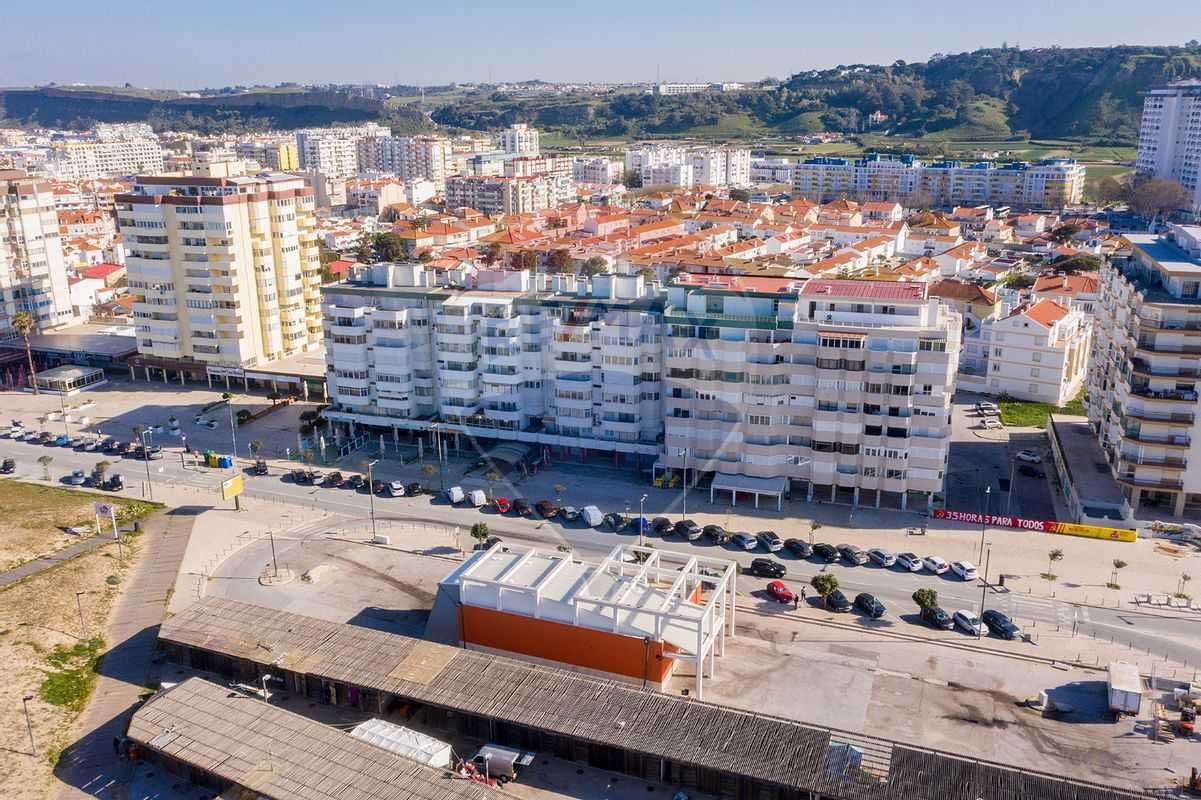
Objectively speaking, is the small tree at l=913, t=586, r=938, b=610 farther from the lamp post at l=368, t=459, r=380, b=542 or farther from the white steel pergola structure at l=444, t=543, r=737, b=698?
the lamp post at l=368, t=459, r=380, b=542

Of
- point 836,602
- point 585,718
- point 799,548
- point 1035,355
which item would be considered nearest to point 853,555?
point 799,548

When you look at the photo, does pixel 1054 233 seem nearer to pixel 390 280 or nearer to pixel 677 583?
pixel 390 280

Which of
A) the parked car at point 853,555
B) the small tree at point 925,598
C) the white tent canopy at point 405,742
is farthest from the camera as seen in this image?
the parked car at point 853,555

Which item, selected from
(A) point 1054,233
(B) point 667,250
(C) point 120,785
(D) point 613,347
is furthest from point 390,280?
(A) point 1054,233

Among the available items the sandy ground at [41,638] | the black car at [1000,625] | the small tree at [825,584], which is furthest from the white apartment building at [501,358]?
the black car at [1000,625]

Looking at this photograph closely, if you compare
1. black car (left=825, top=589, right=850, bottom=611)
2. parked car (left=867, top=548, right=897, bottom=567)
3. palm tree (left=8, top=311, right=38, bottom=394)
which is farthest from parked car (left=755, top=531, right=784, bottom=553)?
palm tree (left=8, top=311, right=38, bottom=394)

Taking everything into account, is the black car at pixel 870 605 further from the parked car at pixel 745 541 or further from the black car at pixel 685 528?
the black car at pixel 685 528

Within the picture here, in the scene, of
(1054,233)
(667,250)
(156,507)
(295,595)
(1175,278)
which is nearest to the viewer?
(295,595)
